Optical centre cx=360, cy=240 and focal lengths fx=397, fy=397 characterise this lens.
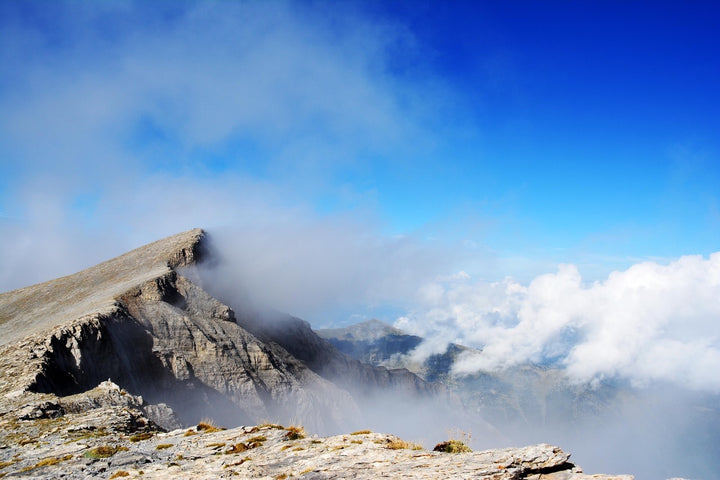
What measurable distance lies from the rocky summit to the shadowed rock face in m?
0.24

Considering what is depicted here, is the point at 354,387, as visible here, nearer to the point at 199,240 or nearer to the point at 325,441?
the point at 199,240

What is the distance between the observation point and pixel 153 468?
16.3 meters

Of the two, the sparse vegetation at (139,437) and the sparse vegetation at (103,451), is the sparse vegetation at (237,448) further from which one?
the sparse vegetation at (139,437)

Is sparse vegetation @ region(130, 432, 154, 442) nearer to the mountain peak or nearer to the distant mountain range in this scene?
the distant mountain range

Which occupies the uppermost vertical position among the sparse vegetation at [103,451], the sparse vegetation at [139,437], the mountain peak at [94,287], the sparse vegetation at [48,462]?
the mountain peak at [94,287]

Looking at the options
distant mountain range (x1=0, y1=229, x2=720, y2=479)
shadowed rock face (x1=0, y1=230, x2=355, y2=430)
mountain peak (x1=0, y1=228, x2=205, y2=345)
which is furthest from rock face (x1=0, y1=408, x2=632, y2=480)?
mountain peak (x1=0, y1=228, x2=205, y2=345)

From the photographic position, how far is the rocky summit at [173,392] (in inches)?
591

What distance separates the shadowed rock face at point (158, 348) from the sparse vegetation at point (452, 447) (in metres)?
35.3

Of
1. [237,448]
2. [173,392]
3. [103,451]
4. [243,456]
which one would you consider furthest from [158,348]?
[243,456]

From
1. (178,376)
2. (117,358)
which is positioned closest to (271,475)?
(117,358)

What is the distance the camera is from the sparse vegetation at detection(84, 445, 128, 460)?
1836 cm

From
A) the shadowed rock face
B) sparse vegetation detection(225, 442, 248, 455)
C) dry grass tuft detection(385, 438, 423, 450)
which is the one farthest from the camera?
the shadowed rock face

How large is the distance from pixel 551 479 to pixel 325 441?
31.7 ft

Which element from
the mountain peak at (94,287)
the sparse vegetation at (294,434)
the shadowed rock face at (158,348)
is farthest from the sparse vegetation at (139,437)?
the mountain peak at (94,287)
